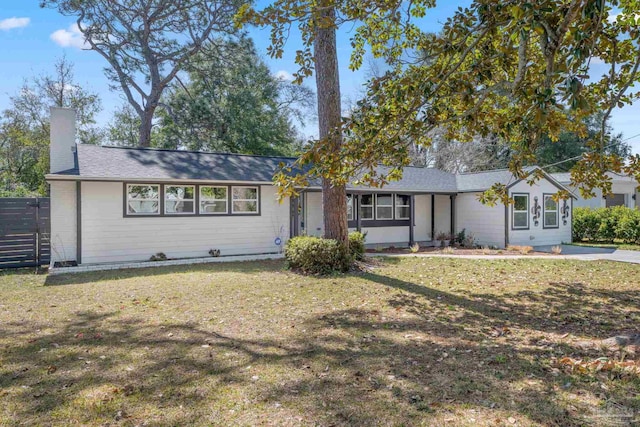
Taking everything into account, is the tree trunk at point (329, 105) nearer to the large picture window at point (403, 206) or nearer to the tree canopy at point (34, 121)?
the large picture window at point (403, 206)

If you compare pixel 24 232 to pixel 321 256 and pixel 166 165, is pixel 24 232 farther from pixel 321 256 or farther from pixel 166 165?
pixel 321 256

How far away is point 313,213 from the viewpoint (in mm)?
14539

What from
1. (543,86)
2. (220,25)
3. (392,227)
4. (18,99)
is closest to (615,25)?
(543,86)

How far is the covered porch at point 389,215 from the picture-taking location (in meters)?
14.4

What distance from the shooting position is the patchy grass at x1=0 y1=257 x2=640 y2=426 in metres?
3.07

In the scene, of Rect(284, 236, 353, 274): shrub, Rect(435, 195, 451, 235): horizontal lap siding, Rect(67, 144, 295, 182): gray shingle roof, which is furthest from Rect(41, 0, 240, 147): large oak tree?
Rect(284, 236, 353, 274): shrub

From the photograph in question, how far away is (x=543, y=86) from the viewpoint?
13.9 feet

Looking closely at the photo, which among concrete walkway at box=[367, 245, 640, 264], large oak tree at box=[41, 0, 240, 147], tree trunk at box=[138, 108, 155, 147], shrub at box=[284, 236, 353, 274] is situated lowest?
concrete walkway at box=[367, 245, 640, 264]

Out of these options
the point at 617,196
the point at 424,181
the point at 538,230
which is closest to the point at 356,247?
the point at 424,181

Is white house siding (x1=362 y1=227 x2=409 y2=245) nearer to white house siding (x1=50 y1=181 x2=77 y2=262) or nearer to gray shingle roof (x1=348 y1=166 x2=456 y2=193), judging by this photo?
gray shingle roof (x1=348 y1=166 x2=456 y2=193)

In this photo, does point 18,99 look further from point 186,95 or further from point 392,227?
point 392,227

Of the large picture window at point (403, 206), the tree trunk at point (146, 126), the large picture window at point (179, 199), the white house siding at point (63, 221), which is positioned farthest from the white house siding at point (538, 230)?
the tree trunk at point (146, 126)

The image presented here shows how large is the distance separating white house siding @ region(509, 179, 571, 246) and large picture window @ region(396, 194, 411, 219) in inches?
150

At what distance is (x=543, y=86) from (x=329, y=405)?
3780 millimetres
